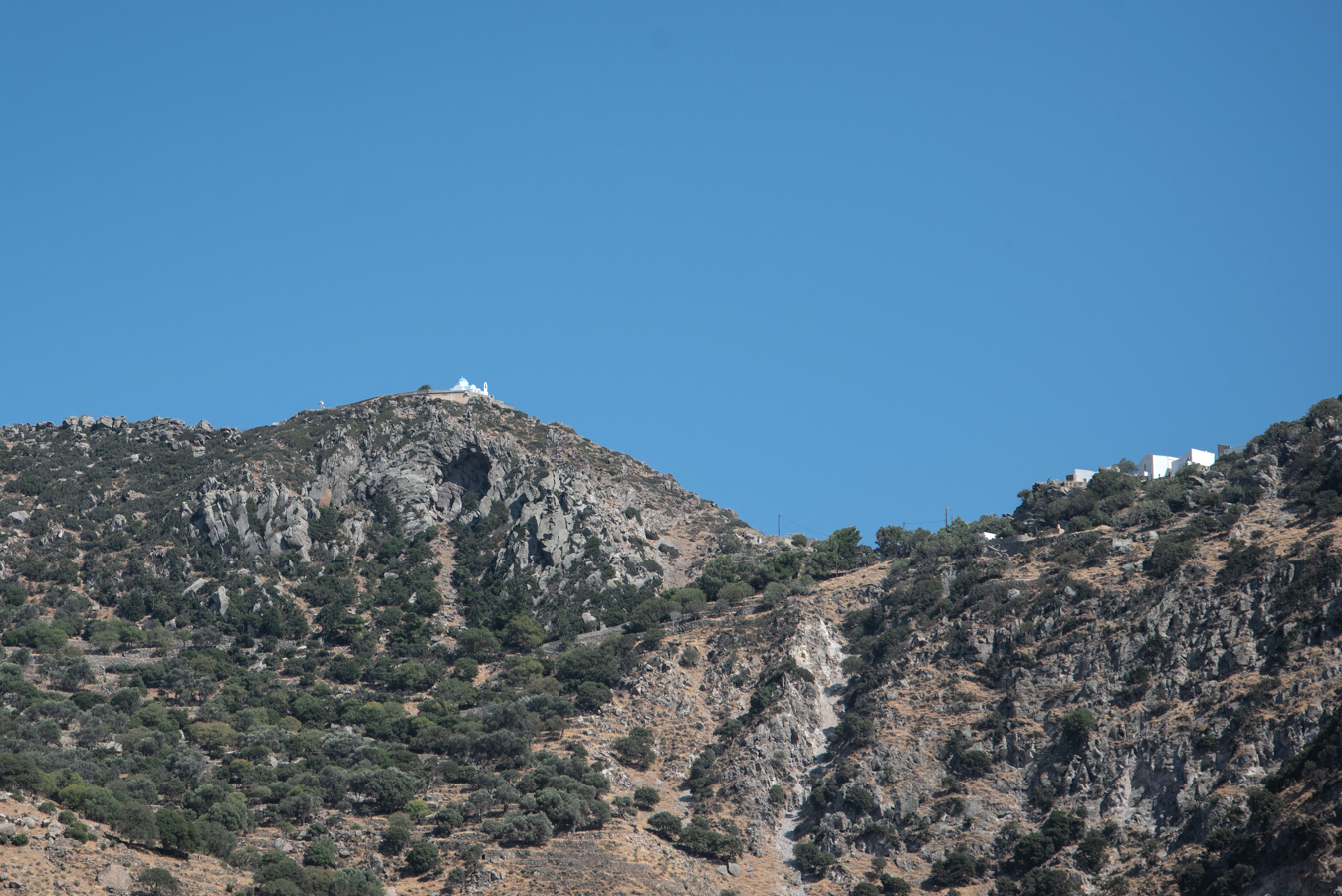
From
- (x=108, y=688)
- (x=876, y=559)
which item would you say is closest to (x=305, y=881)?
(x=108, y=688)

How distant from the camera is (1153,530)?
310 ft

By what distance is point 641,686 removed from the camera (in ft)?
303

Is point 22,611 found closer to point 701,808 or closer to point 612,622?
point 612,622

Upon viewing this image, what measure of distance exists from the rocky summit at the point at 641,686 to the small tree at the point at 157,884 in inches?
6.2

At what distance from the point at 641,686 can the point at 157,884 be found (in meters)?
42.3

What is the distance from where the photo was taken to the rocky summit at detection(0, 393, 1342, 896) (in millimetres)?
65500

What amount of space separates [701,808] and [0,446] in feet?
316

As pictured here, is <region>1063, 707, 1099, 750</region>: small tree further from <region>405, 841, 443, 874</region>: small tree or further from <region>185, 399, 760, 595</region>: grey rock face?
<region>185, 399, 760, 595</region>: grey rock face

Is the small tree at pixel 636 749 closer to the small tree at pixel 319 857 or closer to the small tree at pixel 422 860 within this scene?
the small tree at pixel 422 860

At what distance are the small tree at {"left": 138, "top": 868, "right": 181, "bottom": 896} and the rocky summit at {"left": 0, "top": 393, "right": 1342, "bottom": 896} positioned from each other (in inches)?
6.2

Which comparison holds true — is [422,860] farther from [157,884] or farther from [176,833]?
[157,884]

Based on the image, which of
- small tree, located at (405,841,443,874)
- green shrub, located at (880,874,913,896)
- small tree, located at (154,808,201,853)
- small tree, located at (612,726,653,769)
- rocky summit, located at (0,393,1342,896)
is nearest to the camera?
small tree, located at (154,808,201,853)

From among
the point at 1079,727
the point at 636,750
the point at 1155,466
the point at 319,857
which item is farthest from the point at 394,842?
the point at 1155,466

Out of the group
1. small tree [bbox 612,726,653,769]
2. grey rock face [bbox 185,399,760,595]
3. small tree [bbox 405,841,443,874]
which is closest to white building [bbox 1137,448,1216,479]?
grey rock face [bbox 185,399,760,595]
